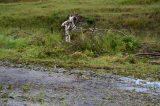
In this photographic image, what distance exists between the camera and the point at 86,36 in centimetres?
2347

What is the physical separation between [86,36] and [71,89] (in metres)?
7.97

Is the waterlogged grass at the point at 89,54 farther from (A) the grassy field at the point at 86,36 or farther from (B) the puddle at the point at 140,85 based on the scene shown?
(B) the puddle at the point at 140,85

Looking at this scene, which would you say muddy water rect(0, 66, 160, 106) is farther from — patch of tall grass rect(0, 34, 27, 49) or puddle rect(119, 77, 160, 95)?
patch of tall grass rect(0, 34, 27, 49)

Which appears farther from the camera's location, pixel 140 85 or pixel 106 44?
pixel 106 44

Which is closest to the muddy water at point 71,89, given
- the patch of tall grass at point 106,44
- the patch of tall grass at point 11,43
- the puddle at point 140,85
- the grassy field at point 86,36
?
the puddle at point 140,85

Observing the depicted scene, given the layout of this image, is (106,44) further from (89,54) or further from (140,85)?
(140,85)

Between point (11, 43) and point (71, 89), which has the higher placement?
point (71, 89)

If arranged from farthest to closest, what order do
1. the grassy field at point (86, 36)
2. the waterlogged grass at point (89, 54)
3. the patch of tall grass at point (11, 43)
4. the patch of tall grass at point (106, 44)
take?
the patch of tall grass at point (11, 43)
the patch of tall grass at point (106, 44)
the grassy field at point (86, 36)
the waterlogged grass at point (89, 54)

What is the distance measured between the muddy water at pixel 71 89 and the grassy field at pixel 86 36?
131 centimetres

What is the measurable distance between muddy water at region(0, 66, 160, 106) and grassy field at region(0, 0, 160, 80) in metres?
1.31

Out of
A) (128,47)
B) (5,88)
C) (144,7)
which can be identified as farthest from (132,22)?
(5,88)

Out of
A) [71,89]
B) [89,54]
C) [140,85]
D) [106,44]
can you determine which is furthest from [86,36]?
[71,89]

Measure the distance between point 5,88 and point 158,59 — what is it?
7.92 m

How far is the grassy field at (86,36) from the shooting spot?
2062 cm
